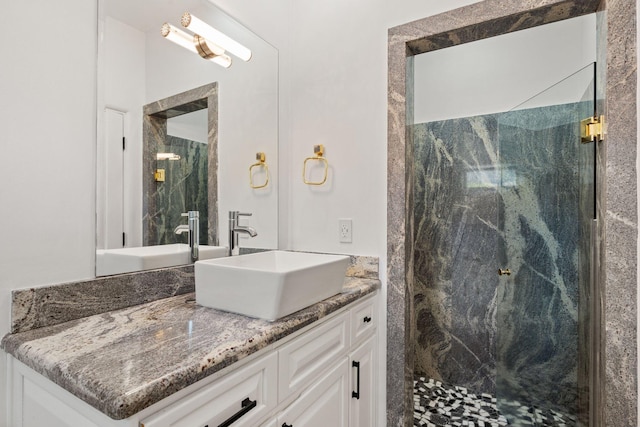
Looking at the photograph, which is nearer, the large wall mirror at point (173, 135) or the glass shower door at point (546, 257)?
the large wall mirror at point (173, 135)

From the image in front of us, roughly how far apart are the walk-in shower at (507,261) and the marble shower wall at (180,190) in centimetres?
107

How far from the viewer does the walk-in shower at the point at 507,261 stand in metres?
1.55

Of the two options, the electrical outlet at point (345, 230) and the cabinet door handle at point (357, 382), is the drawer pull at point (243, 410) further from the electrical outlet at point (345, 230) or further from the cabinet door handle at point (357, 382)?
the electrical outlet at point (345, 230)

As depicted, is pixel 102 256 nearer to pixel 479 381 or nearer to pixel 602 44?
pixel 602 44

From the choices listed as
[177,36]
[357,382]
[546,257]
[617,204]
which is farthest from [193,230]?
[546,257]

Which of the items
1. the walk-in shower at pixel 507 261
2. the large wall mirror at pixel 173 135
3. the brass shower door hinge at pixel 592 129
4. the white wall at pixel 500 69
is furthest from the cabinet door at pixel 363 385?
the white wall at pixel 500 69

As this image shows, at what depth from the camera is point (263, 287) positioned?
3.23 ft

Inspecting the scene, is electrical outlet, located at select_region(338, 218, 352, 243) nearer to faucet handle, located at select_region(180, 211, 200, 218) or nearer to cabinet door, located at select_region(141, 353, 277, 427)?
faucet handle, located at select_region(180, 211, 200, 218)

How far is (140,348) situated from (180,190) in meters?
0.77

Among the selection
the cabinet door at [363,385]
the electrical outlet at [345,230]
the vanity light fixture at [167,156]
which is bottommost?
the cabinet door at [363,385]

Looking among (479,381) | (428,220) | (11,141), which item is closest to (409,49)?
(428,220)

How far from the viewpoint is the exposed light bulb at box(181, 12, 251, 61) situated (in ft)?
4.46

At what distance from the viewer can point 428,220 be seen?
7.92ft

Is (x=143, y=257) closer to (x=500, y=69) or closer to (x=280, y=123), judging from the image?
(x=280, y=123)
